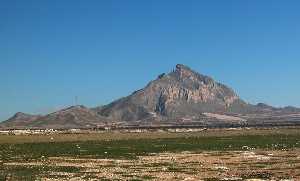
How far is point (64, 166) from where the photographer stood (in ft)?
178

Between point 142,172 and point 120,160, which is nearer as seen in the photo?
Result: point 142,172

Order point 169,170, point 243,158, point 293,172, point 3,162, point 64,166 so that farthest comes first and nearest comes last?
point 243,158 < point 3,162 < point 64,166 < point 169,170 < point 293,172

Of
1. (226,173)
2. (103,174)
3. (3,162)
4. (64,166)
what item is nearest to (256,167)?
(226,173)

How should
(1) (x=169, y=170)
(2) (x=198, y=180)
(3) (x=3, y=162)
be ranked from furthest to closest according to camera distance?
1. (3) (x=3, y=162)
2. (1) (x=169, y=170)
3. (2) (x=198, y=180)

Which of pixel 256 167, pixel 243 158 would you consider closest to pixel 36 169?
pixel 256 167

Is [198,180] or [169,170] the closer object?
[198,180]

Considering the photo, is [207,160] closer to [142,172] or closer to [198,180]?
[142,172]

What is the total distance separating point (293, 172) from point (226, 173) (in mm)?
5302

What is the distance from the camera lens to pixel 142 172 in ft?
159

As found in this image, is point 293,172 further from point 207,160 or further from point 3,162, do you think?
point 3,162

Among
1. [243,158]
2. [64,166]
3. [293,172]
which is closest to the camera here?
[293,172]

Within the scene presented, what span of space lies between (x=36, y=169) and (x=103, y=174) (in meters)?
7.54

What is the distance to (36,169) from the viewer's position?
51.0 metres

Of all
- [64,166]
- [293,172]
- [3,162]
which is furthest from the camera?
[3,162]
